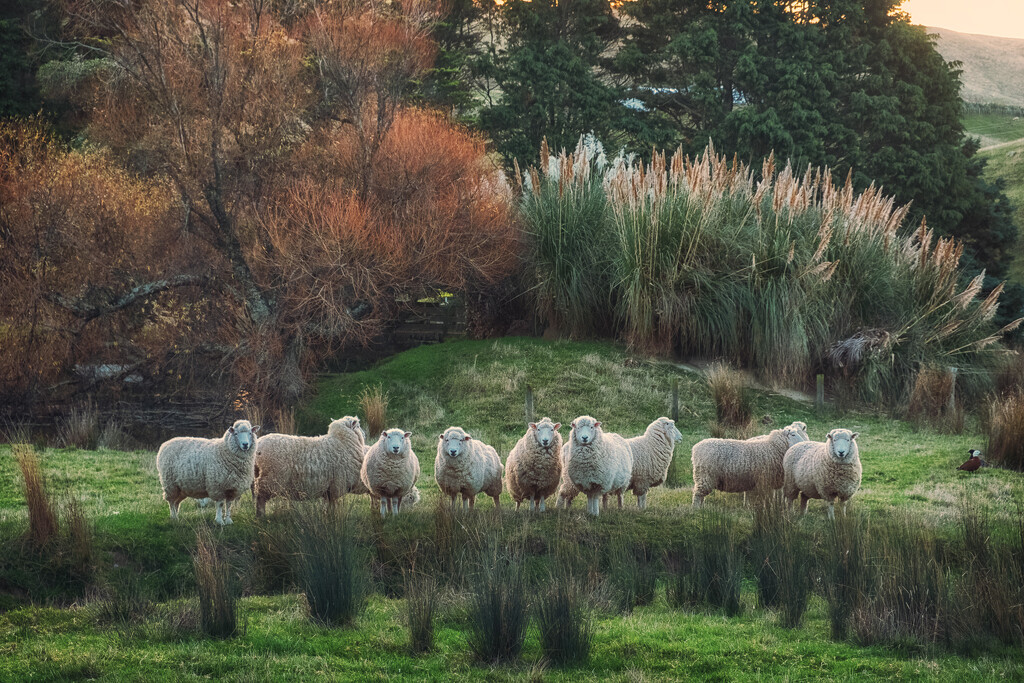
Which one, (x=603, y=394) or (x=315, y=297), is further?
(x=315, y=297)

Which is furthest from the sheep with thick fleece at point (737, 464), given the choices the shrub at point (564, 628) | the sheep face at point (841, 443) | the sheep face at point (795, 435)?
the shrub at point (564, 628)

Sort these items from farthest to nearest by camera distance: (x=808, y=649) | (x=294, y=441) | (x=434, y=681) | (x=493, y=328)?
(x=493, y=328)
(x=294, y=441)
(x=808, y=649)
(x=434, y=681)

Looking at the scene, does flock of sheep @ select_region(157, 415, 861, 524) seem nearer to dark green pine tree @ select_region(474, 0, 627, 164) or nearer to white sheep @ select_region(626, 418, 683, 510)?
white sheep @ select_region(626, 418, 683, 510)

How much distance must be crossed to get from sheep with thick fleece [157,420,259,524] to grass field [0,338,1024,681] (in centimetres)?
27

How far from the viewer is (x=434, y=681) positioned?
6734mm

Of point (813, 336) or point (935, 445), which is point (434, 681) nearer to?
point (935, 445)

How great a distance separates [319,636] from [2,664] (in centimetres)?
208

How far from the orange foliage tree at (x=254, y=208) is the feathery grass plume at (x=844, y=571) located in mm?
11614

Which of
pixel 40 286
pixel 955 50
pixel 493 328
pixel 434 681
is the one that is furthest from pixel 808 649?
pixel 955 50

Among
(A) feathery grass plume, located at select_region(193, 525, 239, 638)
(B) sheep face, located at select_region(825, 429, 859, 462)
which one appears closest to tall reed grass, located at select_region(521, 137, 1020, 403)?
(B) sheep face, located at select_region(825, 429, 859, 462)

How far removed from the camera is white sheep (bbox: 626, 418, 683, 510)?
11195 mm

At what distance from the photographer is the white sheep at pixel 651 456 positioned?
441 inches

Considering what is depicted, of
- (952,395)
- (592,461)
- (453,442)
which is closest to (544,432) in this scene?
(592,461)

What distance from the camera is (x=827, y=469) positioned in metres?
10.3
